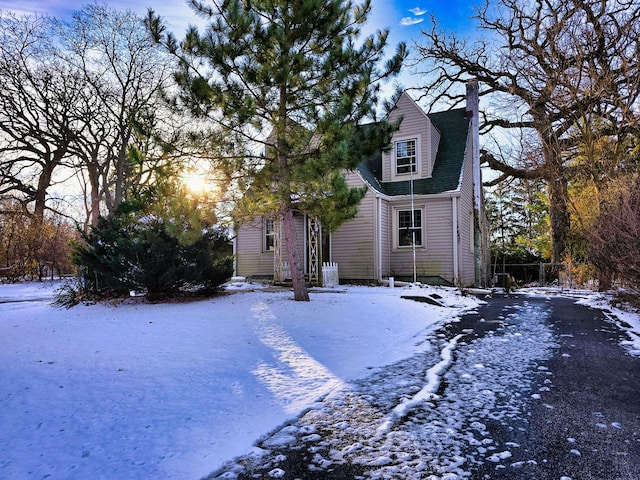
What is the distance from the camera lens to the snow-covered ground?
2197mm

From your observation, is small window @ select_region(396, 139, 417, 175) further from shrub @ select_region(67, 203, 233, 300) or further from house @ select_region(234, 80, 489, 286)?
shrub @ select_region(67, 203, 233, 300)

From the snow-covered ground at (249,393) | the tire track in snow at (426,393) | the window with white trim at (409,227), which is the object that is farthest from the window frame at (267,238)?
the tire track in snow at (426,393)

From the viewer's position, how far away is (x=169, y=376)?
3.55 meters

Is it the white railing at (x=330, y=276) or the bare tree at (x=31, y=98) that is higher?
the bare tree at (x=31, y=98)

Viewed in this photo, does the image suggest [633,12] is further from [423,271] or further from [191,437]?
[191,437]

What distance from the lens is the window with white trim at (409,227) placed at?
13.0 meters

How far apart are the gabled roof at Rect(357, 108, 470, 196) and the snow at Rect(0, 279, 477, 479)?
6714 millimetres

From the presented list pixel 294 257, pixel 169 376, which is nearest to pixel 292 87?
pixel 294 257

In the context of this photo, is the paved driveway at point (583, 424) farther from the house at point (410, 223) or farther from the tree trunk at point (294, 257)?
the house at point (410, 223)

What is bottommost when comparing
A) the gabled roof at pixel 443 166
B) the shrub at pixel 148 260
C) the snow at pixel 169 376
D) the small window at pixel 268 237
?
the snow at pixel 169 376

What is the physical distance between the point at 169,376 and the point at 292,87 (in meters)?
5.90

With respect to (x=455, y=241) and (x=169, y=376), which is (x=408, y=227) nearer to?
(x=455, y=241)

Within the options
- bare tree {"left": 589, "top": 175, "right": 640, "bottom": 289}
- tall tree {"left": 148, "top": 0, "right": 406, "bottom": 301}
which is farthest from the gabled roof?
bare tree {"left": 589, "top": 175, "right": 640, "bottom": 289}

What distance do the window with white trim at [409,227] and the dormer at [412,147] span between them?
129 centimetres
